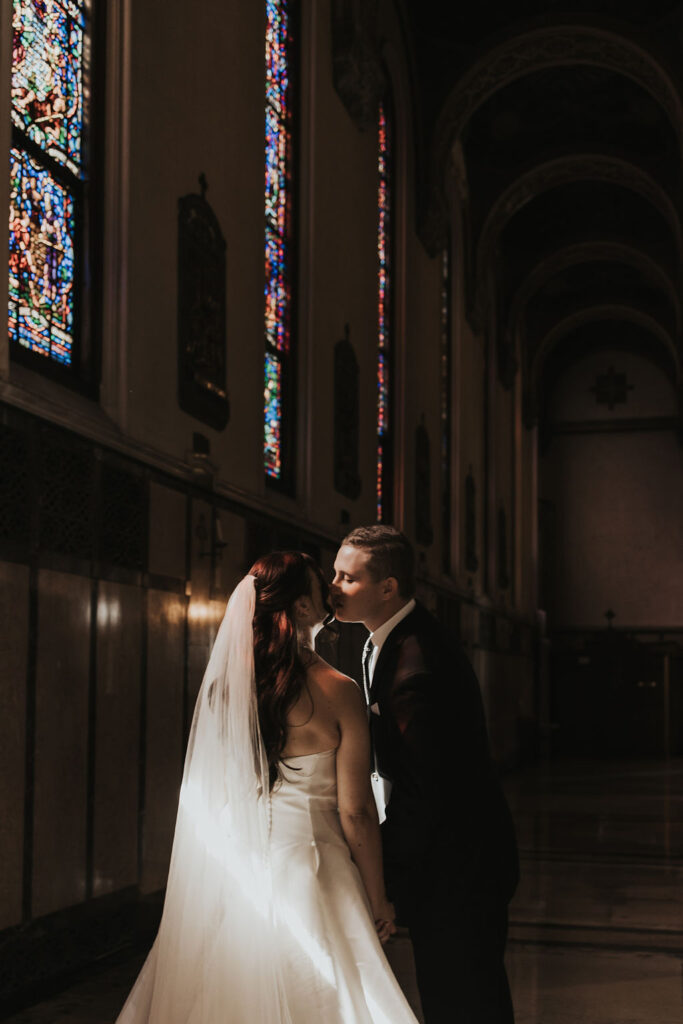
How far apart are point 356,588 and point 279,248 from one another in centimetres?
697

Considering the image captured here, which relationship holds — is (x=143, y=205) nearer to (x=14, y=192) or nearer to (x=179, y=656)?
(x=14, y=192)

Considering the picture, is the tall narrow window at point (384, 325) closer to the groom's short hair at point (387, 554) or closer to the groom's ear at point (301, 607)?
the groom's short hair at point (387, 554)

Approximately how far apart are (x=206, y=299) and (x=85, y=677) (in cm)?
278

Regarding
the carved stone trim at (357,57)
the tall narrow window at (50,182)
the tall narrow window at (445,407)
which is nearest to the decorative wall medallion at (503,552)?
the tall narrow window at (445,407)

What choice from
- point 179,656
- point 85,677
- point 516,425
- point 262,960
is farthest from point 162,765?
point 516,425

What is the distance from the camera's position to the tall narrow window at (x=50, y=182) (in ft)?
19.1

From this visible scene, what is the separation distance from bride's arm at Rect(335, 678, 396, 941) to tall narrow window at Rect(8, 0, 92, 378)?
3.17 metres

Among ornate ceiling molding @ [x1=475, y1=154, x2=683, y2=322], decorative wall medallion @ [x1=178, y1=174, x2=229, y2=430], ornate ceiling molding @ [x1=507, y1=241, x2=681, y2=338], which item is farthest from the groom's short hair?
ornate ceiling molding @ [x1=507, y1=241, x2=681, y2=338]

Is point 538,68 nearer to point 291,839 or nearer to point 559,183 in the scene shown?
point 559,183

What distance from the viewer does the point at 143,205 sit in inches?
264

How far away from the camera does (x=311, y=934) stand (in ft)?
10.5

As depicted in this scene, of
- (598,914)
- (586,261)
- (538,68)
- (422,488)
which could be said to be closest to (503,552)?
(586,261)

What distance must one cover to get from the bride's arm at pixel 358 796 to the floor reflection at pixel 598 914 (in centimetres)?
212

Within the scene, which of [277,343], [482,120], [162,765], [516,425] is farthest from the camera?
[516,425]
